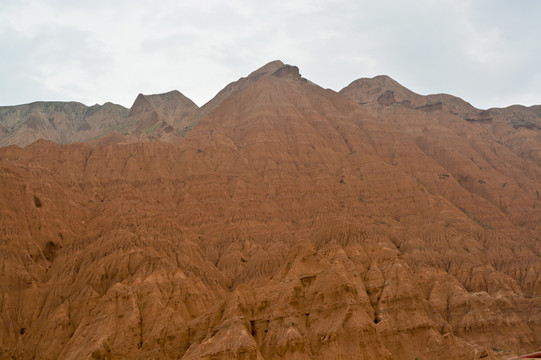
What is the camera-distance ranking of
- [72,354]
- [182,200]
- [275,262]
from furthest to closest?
[182,200], [275,262], [72,354]

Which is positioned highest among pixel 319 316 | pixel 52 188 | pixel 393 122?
pixel 393 122

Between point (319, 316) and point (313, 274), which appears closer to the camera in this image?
point (319, 316)

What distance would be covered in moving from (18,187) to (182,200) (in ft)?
103

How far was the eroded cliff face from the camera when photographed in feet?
228

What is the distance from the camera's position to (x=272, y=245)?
10088cm

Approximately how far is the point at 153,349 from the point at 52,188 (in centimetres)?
4433

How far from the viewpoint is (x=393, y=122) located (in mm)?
181875

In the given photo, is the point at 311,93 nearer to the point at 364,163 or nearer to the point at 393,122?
the point at 393,122

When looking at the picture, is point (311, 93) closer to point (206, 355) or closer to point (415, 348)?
point (415, 348)

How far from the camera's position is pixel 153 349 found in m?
67.8

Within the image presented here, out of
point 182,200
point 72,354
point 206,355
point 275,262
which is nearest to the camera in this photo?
point 206,355

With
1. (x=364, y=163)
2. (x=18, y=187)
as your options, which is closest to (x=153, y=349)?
(x=18, y=187)

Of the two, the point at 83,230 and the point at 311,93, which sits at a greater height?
the point at 311,93

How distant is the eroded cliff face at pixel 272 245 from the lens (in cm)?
6956
